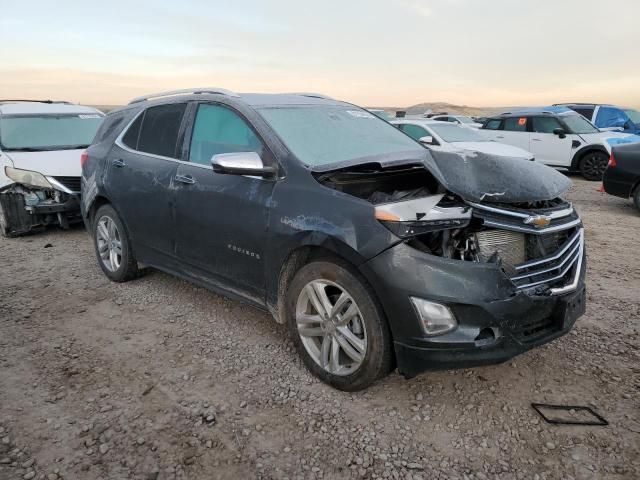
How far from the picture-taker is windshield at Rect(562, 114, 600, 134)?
12.2 m

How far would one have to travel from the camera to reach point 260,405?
2.91m

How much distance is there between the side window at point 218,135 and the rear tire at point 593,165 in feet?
35.3

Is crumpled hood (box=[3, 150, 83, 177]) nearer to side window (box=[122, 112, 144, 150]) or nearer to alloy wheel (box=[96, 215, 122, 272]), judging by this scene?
alloy wheel (box=[96, 215, 122, 272])

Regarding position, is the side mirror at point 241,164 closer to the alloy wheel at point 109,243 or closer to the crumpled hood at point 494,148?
the alloy wheel at point 109,243

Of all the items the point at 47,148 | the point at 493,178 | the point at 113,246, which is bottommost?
the point at 113,246

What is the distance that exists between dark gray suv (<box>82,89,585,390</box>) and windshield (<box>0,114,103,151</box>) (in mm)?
4056

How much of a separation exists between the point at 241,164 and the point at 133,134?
77.6 inches

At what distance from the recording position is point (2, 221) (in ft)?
22.5

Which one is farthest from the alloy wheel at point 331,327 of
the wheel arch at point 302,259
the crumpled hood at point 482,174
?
the crumpled hood at point 482,174

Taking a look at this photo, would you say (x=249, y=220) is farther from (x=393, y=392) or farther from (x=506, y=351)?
(x=506, y=351)

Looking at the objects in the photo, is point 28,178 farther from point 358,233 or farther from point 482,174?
point 482,174

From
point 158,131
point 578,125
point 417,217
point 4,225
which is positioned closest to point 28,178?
point 4,225

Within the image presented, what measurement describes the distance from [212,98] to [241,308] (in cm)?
174

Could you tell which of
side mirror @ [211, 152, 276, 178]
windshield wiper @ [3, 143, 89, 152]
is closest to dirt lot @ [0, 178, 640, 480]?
side mirror @ [211, 152, 276, 178]
